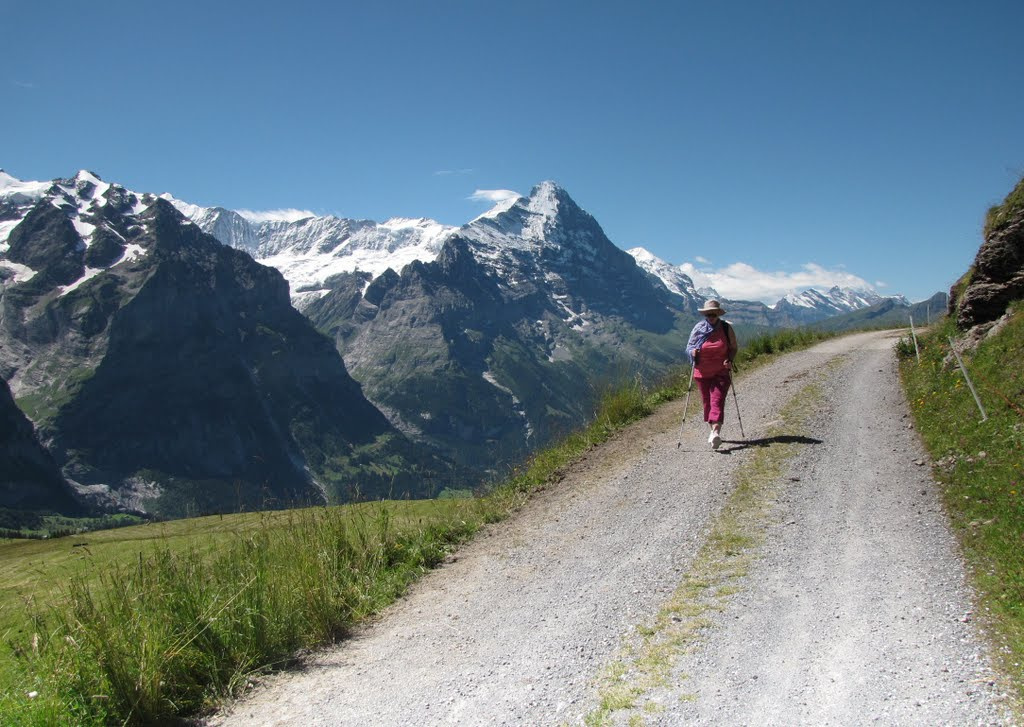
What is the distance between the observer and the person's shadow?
42.2 feet

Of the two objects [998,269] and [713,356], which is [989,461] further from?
[998,269]

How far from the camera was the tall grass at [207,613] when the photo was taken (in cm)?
535

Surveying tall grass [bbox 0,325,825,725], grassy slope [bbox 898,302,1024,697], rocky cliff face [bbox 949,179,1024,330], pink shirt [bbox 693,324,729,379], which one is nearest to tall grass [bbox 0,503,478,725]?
tall grass [bbox 0,325,825,725]

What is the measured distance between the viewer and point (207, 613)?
6363 millimetres

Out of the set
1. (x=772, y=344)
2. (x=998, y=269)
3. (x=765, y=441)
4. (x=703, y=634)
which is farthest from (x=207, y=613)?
(x=772, y=344)

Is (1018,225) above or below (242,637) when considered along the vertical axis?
above

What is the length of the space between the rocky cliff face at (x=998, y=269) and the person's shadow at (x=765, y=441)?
846 cm

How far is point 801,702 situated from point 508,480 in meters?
8.77

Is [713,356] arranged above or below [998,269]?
below

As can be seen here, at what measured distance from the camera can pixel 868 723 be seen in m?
4.39

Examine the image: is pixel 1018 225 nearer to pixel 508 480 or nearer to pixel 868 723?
pixel 508 480

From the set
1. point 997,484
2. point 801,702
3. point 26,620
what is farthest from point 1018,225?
point 26,620

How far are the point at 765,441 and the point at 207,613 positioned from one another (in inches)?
419

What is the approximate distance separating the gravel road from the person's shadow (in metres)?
1.47
